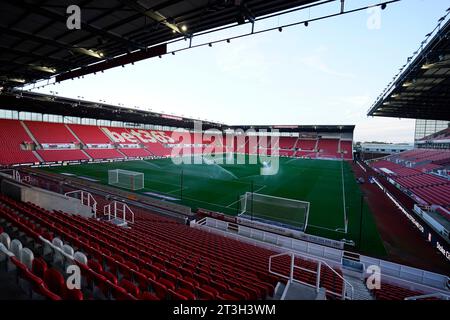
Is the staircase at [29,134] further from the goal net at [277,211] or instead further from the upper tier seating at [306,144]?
the upper tier seating at [306,144]

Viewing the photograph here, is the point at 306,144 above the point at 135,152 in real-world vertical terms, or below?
above

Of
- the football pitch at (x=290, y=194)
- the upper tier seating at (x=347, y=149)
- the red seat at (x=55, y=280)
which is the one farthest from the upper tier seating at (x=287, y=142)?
the red seat at (x=55, y=280)

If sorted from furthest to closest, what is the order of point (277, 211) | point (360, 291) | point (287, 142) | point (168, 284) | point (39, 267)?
point (287, 142), point (277, 211), point (360, 291), point (168, 284), point (39, 267)

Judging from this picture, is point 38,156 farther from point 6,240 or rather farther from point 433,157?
point 433,157

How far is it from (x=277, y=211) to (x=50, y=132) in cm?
4049

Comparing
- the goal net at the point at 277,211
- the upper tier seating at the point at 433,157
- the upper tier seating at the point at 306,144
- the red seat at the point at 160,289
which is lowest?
the goal net at the point at 277,211

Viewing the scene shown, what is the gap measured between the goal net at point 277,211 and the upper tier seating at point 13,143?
3266cm

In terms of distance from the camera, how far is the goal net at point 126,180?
80.0 ft

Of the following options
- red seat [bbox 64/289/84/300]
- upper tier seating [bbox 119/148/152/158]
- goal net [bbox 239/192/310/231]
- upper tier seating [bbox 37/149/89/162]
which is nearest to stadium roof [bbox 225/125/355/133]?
upper tier seating [bbox 119/148/152/158]

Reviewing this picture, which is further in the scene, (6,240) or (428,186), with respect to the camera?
(428,186)

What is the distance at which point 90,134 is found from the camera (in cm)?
4403

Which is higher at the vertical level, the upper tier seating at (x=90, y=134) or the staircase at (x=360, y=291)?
the upper tier seating at (x=90, y=134)

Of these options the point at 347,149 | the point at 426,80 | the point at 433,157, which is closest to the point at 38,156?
the point at 426,80
